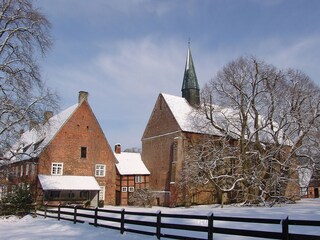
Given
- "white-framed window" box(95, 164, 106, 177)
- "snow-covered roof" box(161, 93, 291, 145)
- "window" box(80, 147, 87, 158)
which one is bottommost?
"white-framed window" box(95, 164, 106, 177)

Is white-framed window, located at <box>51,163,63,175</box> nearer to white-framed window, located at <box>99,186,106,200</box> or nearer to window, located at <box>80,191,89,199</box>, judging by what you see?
window, located at <box>80,191,89,199</box>

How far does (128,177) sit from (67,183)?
349 inches

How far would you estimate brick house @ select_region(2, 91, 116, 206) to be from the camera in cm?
3447

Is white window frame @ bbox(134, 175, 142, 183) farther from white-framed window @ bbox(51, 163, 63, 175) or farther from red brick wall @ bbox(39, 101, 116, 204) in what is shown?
white-framed window @ bbox(51, 163, 63, 175)

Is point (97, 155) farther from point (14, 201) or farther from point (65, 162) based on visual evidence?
point (14, 201)

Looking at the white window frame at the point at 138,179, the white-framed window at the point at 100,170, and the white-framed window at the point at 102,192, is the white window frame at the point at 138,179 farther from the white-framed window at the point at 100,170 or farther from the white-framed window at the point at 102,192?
the white-framed window at the point at 102,192

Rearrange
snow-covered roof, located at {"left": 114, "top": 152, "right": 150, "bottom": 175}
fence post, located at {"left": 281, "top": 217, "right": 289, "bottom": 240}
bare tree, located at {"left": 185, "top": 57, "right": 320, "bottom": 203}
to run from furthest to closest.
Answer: snow-covered roof, located at {"left": 114, "top": 152, "right": 150, "bottom": 175} → bare tree, located at {"left": 185, "top": 57, "right": 320, "bottom": 203} → fence post, located at {"left": 281, "top": 217, "right": 289, "bottom": 240}

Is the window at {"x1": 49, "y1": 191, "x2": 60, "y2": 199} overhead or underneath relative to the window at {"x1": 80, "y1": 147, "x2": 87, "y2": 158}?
underneath

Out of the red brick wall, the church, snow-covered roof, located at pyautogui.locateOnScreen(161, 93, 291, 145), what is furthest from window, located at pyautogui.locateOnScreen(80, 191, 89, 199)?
snow-covered roof, located at pyautogui.locateOnScreen(161, 93, 291, 145)

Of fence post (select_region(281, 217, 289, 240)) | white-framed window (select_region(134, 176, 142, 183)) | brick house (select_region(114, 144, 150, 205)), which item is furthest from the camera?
white-framed window (select_region(134, 176, 142, 183))

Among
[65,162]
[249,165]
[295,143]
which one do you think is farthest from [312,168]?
[65,162]

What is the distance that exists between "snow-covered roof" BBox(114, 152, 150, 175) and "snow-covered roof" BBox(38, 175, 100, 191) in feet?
17.1

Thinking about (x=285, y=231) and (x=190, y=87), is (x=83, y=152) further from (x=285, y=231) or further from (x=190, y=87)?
(x=285, y=231)

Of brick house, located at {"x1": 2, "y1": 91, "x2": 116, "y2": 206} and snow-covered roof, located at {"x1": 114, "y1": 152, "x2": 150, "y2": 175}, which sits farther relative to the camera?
snow-covered roof, located at {"x1": 114, "y1": 152, "x2": 150, "y2": 175}
